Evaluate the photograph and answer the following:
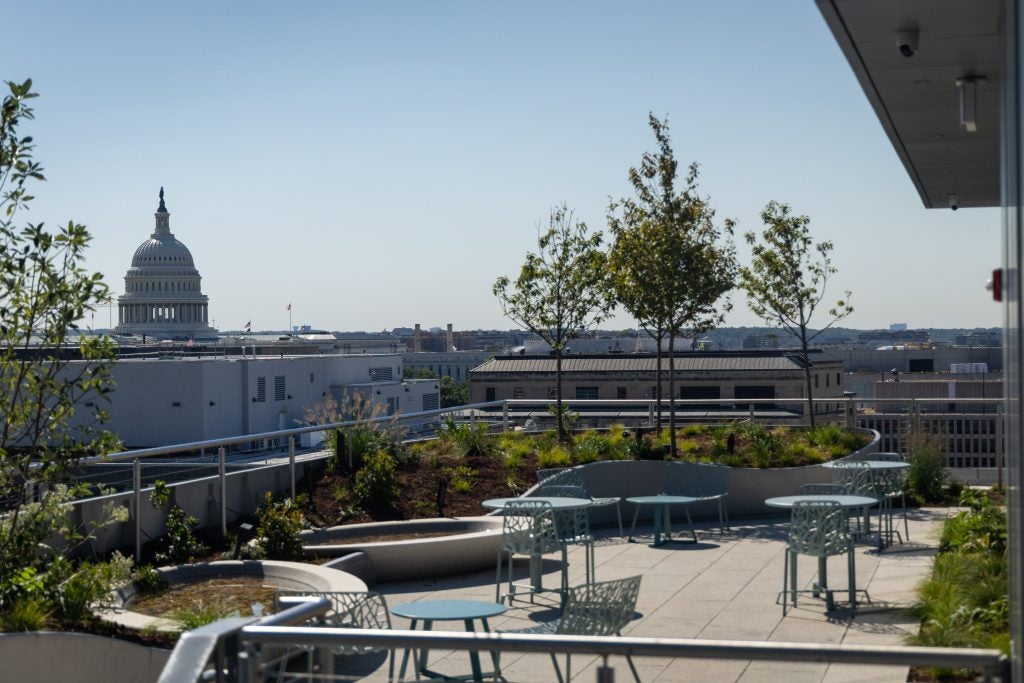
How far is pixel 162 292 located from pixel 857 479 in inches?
6307

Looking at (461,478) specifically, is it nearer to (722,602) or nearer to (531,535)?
(531,535)

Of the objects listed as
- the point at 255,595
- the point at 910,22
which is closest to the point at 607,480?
the point at 255,595

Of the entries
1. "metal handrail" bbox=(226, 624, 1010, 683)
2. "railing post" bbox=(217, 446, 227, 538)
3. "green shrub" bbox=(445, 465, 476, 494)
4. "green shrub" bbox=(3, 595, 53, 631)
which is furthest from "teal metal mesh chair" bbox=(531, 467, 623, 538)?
"metal handrail" bbox=(226, 624, 1010, 683)

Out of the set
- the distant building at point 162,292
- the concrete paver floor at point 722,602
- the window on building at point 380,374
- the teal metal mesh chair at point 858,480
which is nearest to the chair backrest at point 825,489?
the teal metal mesh chair at point 858,480

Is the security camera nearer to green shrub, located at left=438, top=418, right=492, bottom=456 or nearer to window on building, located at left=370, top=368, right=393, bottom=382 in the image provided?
green shrub, located at left=438, top=418, right=492, bottom=456

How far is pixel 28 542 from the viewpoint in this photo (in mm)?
8484

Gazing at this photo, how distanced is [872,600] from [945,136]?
166 inches

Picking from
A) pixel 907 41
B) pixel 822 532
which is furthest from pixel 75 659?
pixel 907 41

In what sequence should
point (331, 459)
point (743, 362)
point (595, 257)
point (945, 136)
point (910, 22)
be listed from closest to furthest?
point (910, 22) → point (945, 136) → point (331, 459) → point (595, 257) → point (743, 362)

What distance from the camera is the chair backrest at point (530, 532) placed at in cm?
1040

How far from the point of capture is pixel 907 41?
5.22m

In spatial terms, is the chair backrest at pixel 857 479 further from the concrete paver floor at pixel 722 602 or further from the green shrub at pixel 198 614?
the green shrub at pixel 198 614

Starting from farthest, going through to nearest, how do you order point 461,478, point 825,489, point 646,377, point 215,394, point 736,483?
point 646,377 < point 215,394 < point 736,483 < point 461,478 < point 825,489

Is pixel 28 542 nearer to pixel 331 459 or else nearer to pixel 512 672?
pixel 512 672
